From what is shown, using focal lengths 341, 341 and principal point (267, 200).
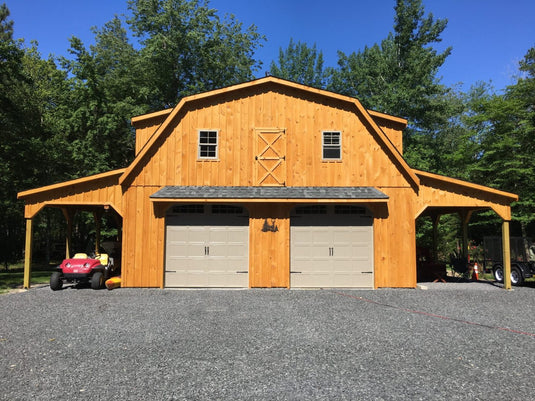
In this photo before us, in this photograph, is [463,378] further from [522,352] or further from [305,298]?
[305,298]

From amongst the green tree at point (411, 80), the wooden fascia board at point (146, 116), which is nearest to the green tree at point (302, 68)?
the green tree at point (411, 80)

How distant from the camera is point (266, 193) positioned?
1163cm

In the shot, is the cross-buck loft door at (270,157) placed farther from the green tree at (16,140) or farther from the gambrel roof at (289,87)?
the green tree at (16,140)

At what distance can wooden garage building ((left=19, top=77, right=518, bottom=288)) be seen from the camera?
39.1ft

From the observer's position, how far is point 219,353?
5.43 metres

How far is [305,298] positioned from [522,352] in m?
5.50

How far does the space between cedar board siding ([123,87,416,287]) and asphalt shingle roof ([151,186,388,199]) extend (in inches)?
14.0

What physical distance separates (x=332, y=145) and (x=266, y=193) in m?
3.13

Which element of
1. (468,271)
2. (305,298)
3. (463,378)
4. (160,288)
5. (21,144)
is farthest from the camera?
(21,144)

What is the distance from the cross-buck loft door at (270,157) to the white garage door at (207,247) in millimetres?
1480

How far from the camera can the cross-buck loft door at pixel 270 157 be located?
12.3 metres

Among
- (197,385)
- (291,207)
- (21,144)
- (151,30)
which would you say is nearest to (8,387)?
(197,385)

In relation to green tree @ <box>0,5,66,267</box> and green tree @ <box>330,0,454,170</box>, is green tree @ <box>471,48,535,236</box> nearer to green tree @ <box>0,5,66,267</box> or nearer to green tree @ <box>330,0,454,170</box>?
green tree @ <box>330,0,454,170</box>

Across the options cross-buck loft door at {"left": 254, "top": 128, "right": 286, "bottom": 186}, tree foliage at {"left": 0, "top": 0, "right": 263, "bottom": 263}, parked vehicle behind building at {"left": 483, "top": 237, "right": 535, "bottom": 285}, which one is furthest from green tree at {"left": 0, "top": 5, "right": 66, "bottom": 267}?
parked vehicle behind building at {"left": 483, "top": 237, "right": 535, "bottom": 285}
